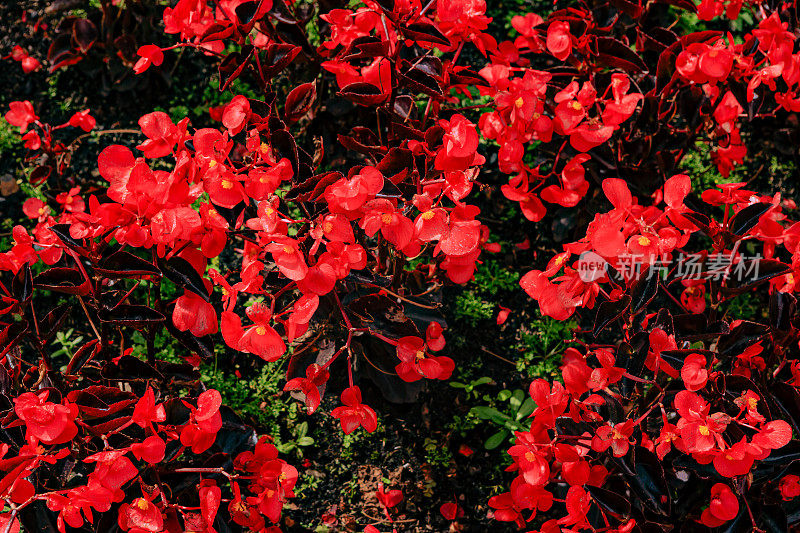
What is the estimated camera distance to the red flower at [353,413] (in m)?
1.64

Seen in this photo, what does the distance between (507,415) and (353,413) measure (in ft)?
2.71

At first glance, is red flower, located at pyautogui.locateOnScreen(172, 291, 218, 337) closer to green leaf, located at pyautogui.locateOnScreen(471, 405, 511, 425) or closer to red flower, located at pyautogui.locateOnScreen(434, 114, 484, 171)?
red flower, located at pyautogui.locateOnScreen(434, 114, 484, 171)

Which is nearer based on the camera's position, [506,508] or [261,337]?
[261,337]

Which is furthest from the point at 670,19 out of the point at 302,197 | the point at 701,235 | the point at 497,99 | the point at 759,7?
the point at 302,197

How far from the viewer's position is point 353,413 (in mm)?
1651

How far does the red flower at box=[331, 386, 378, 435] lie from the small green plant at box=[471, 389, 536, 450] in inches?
27.1

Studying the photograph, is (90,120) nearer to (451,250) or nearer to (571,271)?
(451,250)

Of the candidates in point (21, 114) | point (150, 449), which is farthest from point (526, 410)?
point (21, 114)

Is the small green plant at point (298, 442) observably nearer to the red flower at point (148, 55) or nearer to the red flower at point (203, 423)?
the red flower at point (203, 423)

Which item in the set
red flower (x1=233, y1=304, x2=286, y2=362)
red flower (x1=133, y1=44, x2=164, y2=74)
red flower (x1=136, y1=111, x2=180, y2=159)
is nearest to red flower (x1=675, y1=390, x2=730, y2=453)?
red flower (x1=233, y1=304, x2=286, y2=362)

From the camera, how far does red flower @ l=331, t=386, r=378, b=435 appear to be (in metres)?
1.64

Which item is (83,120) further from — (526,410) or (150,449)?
(526,410)

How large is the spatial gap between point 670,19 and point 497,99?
1.40 metres

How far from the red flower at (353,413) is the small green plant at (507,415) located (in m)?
0.69
